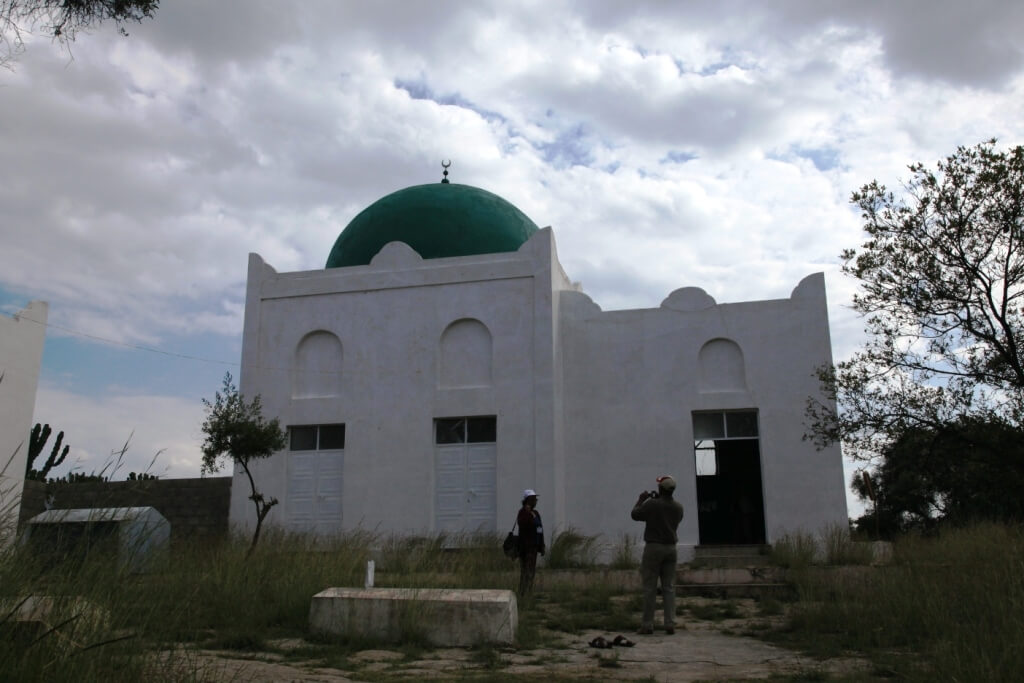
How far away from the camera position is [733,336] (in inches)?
703

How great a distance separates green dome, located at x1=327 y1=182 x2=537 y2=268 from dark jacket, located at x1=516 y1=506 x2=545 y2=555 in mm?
9262

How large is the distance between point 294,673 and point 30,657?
2573mm

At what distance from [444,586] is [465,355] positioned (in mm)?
8367

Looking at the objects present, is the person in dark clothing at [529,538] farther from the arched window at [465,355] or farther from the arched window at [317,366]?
the arched window at [317,366]

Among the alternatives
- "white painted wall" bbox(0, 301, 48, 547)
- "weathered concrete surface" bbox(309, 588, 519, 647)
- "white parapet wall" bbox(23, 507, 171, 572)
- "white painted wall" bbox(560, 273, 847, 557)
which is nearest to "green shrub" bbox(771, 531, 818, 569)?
"white painted wall" bbox(560, 273, 847, 557)

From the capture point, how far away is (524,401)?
17.7m

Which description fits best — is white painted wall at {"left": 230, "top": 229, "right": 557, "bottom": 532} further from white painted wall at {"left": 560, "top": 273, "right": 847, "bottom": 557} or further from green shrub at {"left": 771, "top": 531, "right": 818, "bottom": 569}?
green shrub at {"left": 771, "top": 531, "right": 818, "bottom": 569}

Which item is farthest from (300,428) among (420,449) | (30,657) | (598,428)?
(30,657)

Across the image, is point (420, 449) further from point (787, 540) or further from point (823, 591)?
point (823, 591)

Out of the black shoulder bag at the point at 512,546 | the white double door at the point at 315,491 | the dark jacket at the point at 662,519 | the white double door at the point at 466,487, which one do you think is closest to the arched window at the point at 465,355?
the white double door at the point at 466,487

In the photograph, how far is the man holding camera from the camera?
9.46 m

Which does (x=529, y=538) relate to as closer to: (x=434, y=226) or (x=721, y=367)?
(x=721, y=367)

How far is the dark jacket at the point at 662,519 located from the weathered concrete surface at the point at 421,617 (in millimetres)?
2209

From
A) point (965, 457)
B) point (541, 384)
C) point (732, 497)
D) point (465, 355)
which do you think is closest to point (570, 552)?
point (541, 384)
